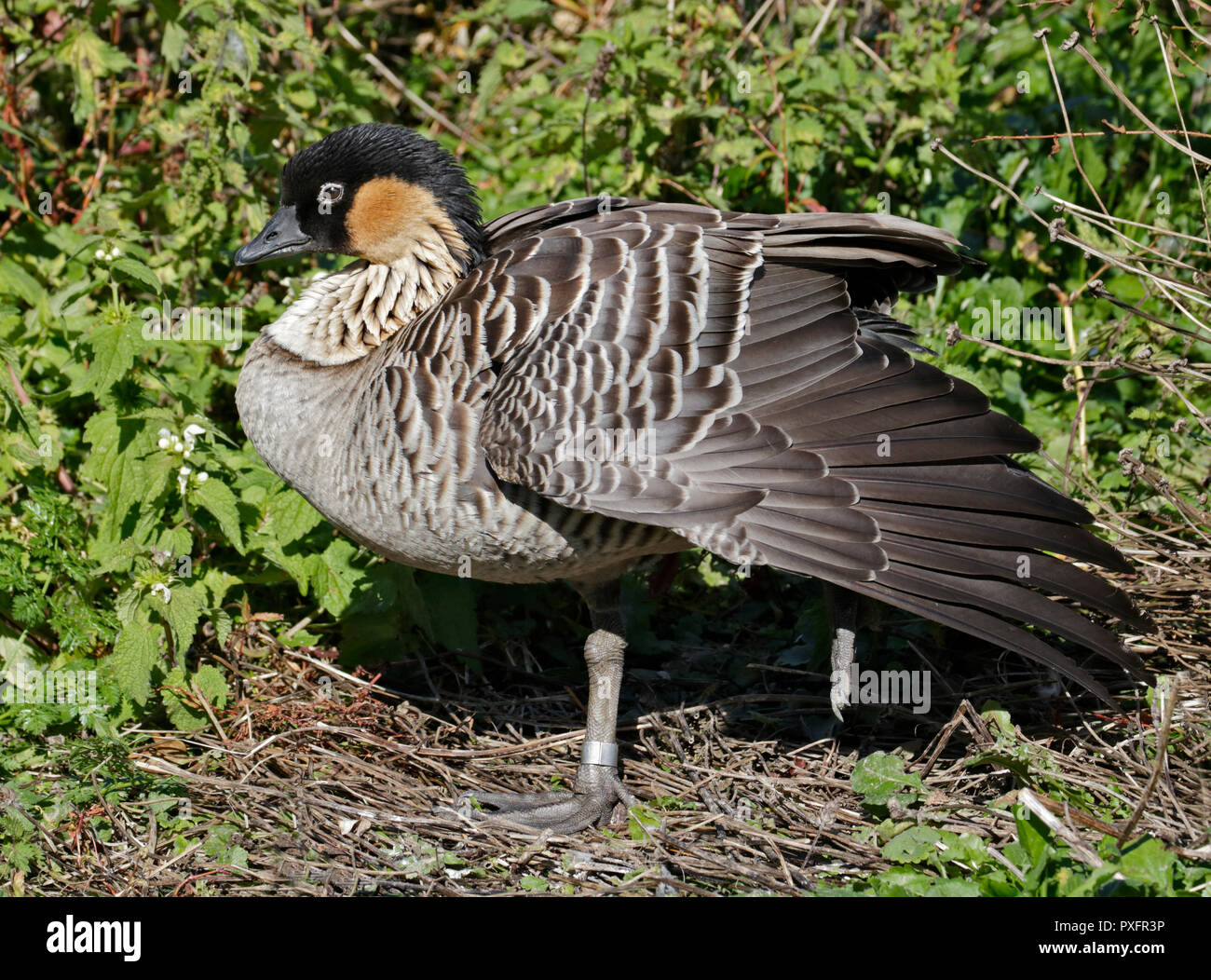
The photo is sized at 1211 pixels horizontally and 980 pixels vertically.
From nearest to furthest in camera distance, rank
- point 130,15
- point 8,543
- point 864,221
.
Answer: point 864,221 < point 8,543 < point 130,15

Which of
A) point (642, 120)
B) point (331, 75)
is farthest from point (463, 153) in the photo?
point (642, 120)

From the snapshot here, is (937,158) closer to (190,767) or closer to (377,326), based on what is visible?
(377,326)

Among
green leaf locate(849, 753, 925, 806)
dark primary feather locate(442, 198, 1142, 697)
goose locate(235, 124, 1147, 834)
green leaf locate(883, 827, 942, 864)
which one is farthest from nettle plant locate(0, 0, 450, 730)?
green leaf locate(883, 827, 942, 864)

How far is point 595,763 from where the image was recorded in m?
4.70

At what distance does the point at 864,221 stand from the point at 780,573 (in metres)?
1.98

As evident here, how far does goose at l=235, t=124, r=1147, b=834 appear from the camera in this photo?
399cm

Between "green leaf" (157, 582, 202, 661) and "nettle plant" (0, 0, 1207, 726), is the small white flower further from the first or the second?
"green leaf" (157, 582, 202, 661)

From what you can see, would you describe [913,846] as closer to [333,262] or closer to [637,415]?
[637,415]

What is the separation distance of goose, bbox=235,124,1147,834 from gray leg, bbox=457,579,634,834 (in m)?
0.01

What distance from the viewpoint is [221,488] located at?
498 centimetres

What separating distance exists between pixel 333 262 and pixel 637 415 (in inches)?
118

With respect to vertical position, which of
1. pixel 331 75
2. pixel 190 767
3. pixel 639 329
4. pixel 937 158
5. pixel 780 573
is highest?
pixel 331 75

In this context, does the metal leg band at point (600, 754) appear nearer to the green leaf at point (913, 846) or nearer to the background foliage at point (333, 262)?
the background foliage at point (333, 262)

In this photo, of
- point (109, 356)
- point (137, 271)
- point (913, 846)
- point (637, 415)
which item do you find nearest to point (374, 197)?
point (137, 271)
